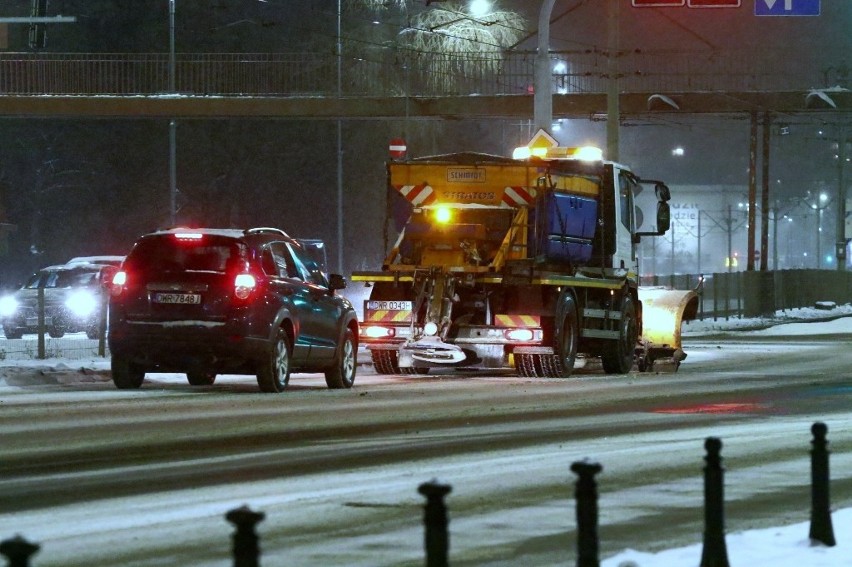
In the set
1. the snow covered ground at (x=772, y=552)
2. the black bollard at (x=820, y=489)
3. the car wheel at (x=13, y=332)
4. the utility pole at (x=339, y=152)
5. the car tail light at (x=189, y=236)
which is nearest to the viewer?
the snow covered ground at (x=772, y=552)

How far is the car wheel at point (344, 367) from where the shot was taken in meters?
20.3

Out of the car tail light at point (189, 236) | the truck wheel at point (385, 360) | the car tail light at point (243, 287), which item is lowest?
the truck wheel at point (385, 360)

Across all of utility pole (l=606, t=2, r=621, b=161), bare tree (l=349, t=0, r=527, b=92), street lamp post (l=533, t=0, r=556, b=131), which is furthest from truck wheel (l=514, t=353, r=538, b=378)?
bare tree (l=349, t=0, r=527, b=92)

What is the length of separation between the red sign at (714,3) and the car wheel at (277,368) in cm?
1289

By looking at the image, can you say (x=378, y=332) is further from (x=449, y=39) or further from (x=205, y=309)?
(x=449, y=39)

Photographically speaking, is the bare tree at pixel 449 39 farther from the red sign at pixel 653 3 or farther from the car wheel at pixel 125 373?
the car wheel at pixel 125 373

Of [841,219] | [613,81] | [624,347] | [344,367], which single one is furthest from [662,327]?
[841,219]

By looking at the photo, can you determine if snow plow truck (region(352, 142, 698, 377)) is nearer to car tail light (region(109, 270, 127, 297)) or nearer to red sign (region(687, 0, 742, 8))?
car tail light (region(109, 270, 127, 297))

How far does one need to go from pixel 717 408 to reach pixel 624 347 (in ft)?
26.4

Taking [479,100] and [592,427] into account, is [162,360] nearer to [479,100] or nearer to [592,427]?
[592,427]

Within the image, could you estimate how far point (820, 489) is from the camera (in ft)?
26.7

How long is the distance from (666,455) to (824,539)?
4.53 meters

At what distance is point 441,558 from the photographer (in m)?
5.02

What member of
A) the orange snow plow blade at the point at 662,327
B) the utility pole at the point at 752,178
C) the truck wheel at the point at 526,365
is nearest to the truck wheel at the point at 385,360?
the truck wheel at the point at 526,365
